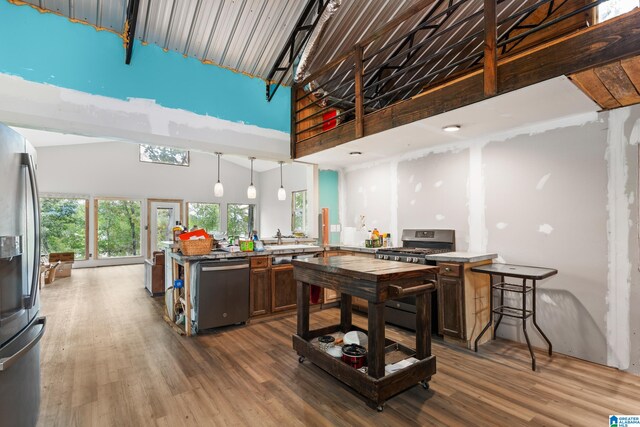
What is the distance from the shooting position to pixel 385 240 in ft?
14.7

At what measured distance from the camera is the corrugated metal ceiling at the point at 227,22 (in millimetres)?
3328

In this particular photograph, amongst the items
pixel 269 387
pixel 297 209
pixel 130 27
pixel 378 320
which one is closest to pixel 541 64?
pixel 378 320

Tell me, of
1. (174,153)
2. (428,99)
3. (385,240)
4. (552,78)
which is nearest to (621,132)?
(552,78)

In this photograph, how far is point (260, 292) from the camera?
3.93 metres

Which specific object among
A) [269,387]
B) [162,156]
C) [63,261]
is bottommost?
[269,387]

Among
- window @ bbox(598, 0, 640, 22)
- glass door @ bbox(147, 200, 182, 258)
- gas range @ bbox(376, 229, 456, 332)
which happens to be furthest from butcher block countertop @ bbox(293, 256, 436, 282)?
glass door @ bbox(147, 200, 182, 258)

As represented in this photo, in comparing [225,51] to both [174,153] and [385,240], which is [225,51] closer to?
[385,240]

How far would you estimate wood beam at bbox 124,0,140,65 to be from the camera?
10.3 feet

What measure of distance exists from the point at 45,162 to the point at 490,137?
32.4 ft

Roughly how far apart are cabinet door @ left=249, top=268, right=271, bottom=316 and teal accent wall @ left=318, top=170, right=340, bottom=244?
164cm

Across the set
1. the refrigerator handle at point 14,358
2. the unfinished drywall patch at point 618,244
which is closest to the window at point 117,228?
the refrigerator handle at point 14,358

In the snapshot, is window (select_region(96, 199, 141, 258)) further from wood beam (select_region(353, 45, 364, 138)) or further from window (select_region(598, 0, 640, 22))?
window (select_region(598, 0, 640, 22))

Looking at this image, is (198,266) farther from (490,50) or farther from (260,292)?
(490,50)

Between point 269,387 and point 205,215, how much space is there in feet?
28.5
